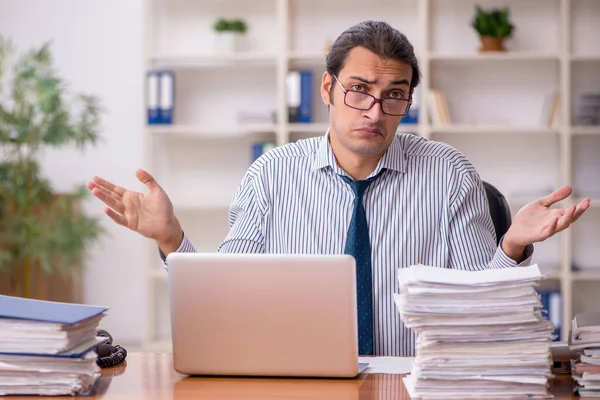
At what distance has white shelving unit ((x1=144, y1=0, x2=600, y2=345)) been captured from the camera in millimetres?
4750

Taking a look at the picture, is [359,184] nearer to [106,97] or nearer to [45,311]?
[45,311]

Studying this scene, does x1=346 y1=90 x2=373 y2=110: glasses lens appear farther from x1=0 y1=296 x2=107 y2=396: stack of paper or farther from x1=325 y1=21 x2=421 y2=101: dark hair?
x1=0 y1=296 x2=107 y2=396: stack of paper

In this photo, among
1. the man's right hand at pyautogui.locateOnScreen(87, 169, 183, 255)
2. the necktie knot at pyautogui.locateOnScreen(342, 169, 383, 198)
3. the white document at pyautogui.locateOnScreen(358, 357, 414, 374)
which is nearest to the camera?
the white document at pyautogui.locateOnScreen(358, 357, 414, 374)

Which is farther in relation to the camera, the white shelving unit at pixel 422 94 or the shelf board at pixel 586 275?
the white shelving unit at pixel 422 94

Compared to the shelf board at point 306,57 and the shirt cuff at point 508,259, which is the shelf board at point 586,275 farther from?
the shirt cuff at point 508,259

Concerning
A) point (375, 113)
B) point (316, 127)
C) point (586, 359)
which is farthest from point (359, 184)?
point (316, 127)

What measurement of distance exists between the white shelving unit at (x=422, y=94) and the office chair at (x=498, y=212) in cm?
228

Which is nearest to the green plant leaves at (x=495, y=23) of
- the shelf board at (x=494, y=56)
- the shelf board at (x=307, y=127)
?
the shelf board at (x=494, y=56)

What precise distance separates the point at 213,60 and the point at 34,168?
117cm

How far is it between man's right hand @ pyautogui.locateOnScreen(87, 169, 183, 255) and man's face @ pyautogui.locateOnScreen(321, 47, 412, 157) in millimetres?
564

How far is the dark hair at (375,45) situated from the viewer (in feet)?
7.40

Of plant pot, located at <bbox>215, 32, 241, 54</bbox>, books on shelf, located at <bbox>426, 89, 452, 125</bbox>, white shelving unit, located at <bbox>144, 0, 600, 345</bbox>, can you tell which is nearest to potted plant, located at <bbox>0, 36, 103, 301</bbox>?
white shelving unit, located at <bbox>144, 0, 600, 345</bbox>

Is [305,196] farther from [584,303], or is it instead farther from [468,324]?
[584,303]

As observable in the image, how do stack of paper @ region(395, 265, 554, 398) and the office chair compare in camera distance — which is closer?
stack of paper @ region(395, 265, 554, 398)
